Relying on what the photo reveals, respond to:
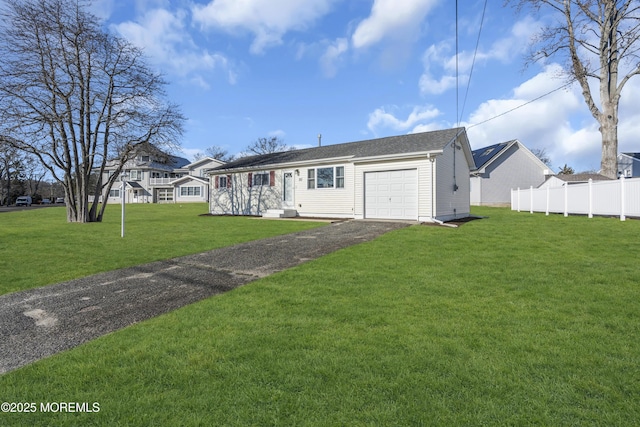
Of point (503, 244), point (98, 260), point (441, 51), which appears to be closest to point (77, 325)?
point (98, 260)

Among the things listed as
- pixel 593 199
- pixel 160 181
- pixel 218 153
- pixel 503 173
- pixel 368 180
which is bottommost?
pixel 593 199

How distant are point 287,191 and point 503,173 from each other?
23.0 m

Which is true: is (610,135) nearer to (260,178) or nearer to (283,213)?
(283,213)

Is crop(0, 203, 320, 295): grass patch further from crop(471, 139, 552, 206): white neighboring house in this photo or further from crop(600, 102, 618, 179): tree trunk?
crop(471, 139, 552, 206): white neighboring house

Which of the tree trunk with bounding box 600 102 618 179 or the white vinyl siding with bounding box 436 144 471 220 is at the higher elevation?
the tree trunk with bounding box 600 102 618 179

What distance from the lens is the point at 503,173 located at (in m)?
30.8

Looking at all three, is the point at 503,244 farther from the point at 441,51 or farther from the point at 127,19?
the point at 127,19

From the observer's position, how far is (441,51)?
43.6 ft

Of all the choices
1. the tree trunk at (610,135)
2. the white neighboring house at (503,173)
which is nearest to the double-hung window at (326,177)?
the tree trunk at (610,135)

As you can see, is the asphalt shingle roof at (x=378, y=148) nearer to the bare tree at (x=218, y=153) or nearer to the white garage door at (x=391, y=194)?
the white garage door at (x=391, y=194)

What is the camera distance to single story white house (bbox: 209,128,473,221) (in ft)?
44.4

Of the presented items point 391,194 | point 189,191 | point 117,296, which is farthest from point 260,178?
point 189,191

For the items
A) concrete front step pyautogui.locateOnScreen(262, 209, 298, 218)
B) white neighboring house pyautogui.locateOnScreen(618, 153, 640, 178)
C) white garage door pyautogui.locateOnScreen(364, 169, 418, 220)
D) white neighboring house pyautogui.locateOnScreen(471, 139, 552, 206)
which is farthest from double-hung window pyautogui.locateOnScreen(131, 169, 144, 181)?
white neighboring house pyautogui.locateOnScreen(618, 153, 640, 178)

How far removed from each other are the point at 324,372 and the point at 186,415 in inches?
39.8
